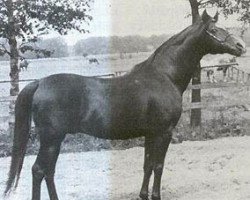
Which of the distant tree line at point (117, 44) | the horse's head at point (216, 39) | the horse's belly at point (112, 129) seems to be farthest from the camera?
the distant tree line at point (117, 44)

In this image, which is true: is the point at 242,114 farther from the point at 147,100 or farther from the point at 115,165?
the point at 147,100

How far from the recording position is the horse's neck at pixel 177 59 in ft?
8.69

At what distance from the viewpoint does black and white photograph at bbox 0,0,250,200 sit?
2451 millimetres

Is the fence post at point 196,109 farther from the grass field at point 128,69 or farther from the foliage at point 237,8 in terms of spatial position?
the foliage at point 237,8

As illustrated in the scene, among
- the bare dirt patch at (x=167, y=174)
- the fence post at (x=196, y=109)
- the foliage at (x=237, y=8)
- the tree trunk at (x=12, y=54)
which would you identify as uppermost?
the foliage at (x=237, y=8)

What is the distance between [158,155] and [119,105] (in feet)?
1.15

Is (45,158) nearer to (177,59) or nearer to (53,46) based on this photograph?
(177,59)

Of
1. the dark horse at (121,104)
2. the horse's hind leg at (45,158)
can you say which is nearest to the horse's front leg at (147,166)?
the dark horse at (121,104)

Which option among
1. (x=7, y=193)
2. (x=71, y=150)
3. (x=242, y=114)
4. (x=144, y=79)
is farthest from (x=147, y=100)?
(x=242, y=114)

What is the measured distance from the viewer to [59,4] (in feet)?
10.7

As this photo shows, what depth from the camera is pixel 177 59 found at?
2.67 metres

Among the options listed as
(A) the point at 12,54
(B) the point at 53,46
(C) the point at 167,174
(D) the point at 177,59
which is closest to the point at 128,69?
(B) the point at 53,46

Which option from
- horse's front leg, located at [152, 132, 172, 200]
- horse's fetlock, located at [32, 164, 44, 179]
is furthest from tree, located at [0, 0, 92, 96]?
horse's fetlock, located at [32, 164, 44, 179]

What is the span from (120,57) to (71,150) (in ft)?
2.83
